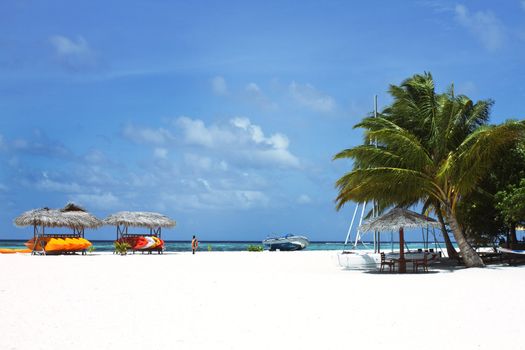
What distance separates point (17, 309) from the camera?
8.93 m

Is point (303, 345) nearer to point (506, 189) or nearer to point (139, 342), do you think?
point (139, 342)

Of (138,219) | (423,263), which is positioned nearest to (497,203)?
(423,263)

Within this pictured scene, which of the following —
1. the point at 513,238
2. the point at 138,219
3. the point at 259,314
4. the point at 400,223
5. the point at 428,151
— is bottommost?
the point at 259,314

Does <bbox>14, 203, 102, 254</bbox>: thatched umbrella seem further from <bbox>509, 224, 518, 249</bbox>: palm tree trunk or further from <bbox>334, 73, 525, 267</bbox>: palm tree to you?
<bbox>509, 224, 518, 249</bbox>: palm tree trunk

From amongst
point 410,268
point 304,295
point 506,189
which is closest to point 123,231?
point 410,268

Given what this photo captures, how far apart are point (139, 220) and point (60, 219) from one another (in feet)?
16.2

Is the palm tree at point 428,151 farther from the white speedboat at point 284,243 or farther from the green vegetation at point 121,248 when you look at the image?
the white speedboat at point 284,243

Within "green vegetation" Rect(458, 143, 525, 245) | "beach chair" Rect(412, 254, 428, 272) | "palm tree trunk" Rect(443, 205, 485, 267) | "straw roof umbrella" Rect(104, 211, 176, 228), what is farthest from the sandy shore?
"straw roof umbrella" Rect(104, 211, 176, 228)

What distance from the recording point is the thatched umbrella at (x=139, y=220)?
32750mm

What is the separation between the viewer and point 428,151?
18.8 m

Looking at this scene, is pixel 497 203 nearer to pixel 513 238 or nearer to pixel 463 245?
pixel 463 245

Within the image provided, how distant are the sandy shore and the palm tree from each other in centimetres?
490

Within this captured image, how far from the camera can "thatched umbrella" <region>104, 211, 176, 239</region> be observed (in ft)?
107

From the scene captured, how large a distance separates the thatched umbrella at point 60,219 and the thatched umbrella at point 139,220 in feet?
3.87
